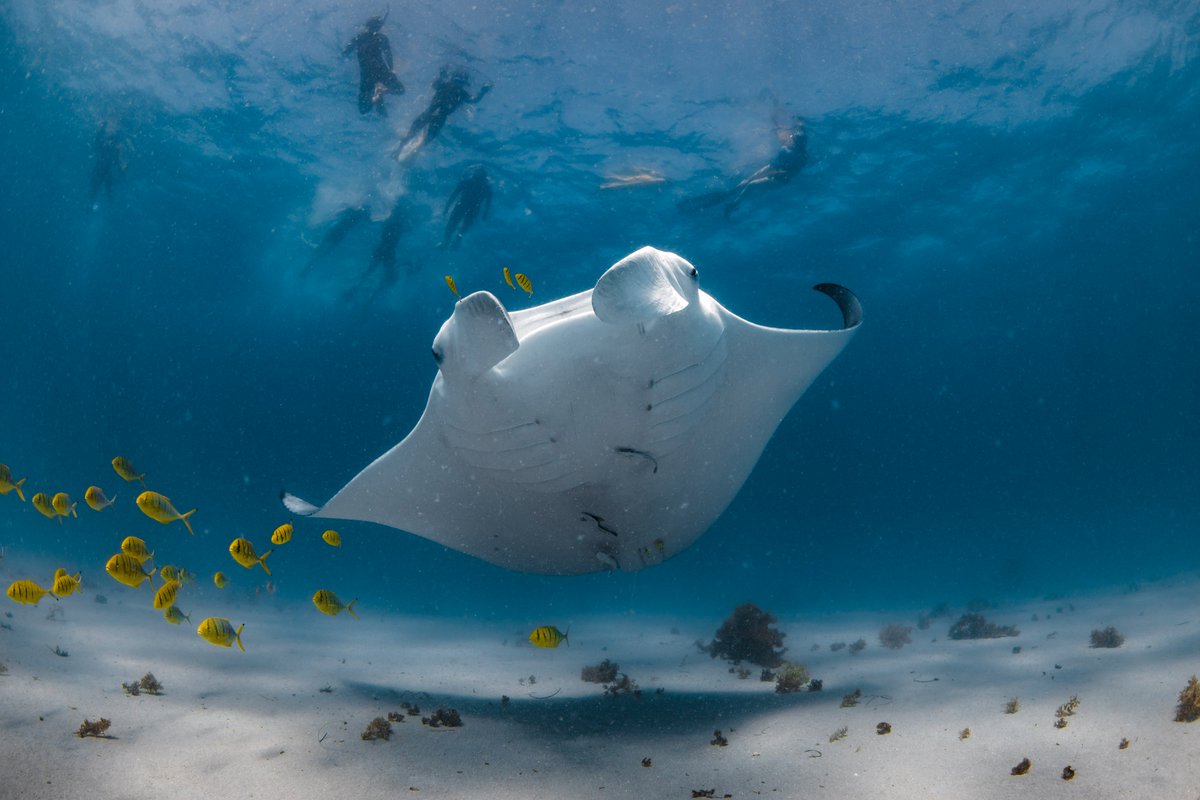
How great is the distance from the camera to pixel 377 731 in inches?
183

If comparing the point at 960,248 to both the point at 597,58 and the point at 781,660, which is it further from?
the point at 781,660

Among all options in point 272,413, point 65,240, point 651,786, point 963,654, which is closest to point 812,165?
point 963,654

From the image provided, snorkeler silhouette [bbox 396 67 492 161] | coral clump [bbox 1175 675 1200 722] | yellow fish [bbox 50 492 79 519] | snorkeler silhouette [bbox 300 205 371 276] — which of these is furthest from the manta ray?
snorkeler silhouette [bbox 300 205 371 276]

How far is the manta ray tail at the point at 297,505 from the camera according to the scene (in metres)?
4.46

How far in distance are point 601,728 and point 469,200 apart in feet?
54.3

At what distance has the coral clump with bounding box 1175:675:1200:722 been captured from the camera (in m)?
3.91

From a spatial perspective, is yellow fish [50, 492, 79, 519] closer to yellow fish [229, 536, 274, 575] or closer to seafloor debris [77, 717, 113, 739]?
yellow fish [229, 536, 274, 575]

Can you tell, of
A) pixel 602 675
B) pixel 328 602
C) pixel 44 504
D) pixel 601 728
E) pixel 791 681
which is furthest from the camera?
pixel 602 675

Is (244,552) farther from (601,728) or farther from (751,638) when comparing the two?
(751,638)

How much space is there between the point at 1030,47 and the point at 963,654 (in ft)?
44.8

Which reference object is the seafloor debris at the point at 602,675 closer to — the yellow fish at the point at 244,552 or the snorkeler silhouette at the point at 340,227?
the yellow fish at the point at 244,552

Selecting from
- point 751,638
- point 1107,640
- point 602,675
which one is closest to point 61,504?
point 602,675

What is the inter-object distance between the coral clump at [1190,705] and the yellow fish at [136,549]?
776cm

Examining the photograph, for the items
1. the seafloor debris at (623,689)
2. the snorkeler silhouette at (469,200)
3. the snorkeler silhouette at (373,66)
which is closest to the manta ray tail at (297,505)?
the seafloor debris at (623,689)
